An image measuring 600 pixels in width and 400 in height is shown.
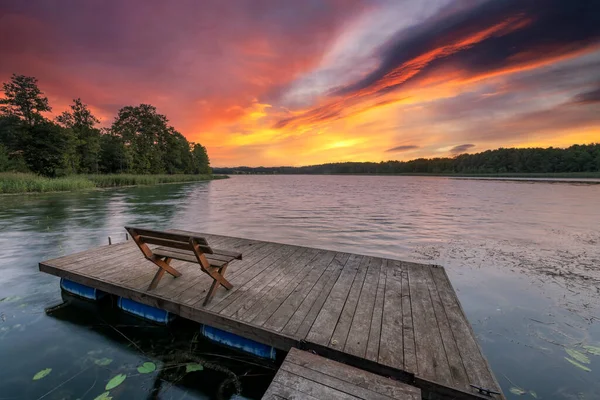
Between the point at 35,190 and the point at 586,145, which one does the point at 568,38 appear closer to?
the point at 35,190

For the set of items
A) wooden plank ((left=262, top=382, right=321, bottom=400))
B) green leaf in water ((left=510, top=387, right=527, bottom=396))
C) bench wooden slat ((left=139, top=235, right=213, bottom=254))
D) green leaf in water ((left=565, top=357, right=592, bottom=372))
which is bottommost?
green leaf in water ((left=565, top=357, right=592, bottom=372))

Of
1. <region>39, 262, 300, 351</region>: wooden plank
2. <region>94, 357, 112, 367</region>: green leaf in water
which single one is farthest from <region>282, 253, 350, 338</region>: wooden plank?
<region>94, 357, 112, 367</region>: green leaf in water

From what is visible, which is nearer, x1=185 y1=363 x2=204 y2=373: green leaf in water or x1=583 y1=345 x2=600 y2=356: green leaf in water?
x1=185 y1=363 x2=204 y2=373: green leaf in water

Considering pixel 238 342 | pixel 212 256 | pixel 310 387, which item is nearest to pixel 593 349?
pixel 310 387

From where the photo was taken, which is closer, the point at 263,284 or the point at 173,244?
the point at 173,244

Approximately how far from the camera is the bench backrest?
3170 millimetres

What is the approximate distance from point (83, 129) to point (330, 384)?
2296 inches

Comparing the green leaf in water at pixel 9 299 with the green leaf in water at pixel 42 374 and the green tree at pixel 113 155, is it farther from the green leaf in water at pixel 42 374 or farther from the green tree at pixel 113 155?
the green tree at pixel 113 155

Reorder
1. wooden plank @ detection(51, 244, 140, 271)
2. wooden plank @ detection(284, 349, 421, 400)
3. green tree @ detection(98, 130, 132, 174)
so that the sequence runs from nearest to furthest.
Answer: wooden plank @ detection(284, 349, 421, 400), wooden plank @ detection(51, 244, 140, 271), green tree @ detection(98, 130, 132, 174)

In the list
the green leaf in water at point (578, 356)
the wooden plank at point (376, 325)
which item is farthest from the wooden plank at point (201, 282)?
the green leaf in water at point (578, 356)

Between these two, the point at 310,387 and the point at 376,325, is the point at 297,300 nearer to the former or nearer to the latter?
the point at 376,325

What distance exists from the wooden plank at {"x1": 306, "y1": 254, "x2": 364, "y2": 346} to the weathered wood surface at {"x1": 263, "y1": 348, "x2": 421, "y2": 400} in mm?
368

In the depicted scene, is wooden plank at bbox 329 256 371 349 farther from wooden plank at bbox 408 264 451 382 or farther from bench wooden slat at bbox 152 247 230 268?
bench wooden slat at bbox 152 247 230 268

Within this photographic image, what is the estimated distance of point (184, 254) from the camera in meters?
3.82
